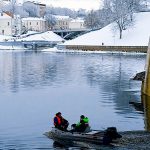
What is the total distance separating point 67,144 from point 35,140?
2315 mm

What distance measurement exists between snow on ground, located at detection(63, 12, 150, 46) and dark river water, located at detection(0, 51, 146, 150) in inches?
2107

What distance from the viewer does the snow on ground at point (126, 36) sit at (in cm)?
12297

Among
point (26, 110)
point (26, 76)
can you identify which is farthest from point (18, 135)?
point (26, 76)

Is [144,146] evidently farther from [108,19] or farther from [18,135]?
[108,19]

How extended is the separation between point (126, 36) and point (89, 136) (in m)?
101

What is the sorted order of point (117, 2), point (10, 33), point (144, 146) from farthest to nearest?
1. point (10, 33)
2. point (117, 2)
3. point (144, 146)

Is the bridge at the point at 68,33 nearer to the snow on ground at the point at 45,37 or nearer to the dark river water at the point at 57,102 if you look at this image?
the snow on ground at the point at 45,37

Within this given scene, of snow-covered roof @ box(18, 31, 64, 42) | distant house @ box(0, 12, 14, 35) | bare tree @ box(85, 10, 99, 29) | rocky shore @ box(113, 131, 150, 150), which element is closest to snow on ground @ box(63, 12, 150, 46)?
snow-covered roof @ box(18, 31, 64, 42)

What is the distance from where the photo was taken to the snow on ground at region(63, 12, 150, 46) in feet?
403

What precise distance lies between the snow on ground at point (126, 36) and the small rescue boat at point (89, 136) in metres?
92.1

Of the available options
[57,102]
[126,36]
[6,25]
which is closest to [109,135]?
[57,102]

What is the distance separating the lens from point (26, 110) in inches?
1527

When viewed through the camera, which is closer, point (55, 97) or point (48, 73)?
point (55, 97)

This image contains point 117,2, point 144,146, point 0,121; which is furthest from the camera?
point 117,2
